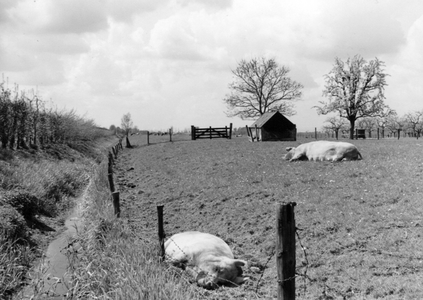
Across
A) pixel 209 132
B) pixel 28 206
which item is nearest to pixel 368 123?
pixel 209 132

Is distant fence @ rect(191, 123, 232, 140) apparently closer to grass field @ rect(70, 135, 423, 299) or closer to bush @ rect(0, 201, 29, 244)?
grass field @ rect(70, 135, 423, 299)

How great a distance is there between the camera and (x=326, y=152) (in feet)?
51.6

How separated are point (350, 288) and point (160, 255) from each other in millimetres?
3340

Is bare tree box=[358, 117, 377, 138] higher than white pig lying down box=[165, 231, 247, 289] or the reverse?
higher

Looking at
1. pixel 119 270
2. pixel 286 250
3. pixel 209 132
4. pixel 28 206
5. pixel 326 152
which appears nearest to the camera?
pixel 286 250

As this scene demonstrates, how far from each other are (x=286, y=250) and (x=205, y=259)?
2.75 meters

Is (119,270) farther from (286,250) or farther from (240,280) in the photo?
(286,250)

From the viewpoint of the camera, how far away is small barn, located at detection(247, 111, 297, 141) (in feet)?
122

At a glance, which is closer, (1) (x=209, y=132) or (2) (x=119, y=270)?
(2) (x=119, y=270)

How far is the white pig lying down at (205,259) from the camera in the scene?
6.69 m

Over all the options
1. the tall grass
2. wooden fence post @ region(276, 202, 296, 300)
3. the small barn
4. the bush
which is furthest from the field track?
the small barn

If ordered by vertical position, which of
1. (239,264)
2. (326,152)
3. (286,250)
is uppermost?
(326,152)

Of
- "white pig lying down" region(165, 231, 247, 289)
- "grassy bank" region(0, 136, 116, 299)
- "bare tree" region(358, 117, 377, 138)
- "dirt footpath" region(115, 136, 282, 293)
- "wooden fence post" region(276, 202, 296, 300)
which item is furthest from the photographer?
"bare tree" region(358, 117, 377, 138)

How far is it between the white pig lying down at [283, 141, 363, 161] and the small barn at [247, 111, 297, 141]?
19.9 m
